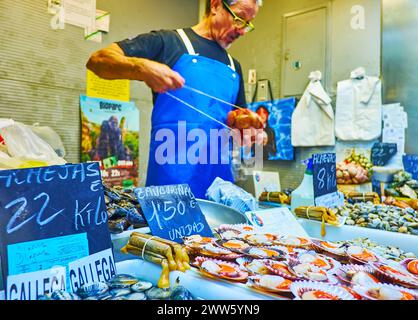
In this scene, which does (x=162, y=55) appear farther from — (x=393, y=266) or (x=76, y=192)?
(x=393, y=266)

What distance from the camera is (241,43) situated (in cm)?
431

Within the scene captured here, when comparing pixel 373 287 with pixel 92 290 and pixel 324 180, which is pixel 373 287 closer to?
pixel 92 290

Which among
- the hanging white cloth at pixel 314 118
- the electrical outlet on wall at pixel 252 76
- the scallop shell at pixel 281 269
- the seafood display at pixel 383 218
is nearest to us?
the scallop shell at pixel 281 269

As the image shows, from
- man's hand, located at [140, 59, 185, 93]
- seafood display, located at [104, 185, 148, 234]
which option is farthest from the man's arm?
seafood display, located at [104, 185, 148, 234]

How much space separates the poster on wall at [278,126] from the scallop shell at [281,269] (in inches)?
119

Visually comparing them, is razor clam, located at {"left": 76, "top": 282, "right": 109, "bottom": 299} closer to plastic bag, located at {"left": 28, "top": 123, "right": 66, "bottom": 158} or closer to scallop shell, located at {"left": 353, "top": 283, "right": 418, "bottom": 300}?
scallop shell, located at {"left": 353, "top": 283, "right": 418, "bottom": 300}

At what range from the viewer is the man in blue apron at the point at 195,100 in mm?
1998

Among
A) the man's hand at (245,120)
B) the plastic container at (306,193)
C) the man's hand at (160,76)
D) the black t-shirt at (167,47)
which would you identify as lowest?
the plastic container at (306,193)

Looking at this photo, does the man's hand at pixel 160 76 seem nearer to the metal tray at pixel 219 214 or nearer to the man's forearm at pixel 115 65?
the man's forearm at pixel 115 65

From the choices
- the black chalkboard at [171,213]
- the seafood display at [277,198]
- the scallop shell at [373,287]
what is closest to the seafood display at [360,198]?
the seafood display at [277,198]

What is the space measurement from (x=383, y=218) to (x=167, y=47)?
55.3 inches
